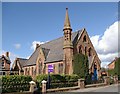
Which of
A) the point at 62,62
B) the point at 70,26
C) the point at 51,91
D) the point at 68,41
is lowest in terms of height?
the point at 51,91

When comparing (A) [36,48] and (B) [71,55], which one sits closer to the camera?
(B) [71,55]

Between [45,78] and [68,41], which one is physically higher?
[68,41]

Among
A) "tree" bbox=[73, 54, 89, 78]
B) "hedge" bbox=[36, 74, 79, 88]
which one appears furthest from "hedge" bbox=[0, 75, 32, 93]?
"tree" bbox=[73, 54, 89, 78]

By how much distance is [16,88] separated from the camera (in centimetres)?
2483

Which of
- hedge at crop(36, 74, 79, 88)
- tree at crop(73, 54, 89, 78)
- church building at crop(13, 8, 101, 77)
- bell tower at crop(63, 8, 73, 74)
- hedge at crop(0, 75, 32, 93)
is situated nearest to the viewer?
hedge at crop(0, 75, 32, 93)

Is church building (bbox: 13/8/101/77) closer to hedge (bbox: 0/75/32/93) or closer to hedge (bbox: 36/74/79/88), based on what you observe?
hedge (bbox: 36/74/79/88)

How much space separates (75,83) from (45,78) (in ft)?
20.0

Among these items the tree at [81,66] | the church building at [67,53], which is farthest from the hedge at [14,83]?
the church building at [67,53]

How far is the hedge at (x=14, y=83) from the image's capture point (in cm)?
2381

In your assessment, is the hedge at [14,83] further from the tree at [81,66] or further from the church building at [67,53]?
the church building at [67,53]

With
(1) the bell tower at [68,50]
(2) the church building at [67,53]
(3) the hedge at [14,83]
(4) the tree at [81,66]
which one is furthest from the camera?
(2) the church building at [67,53]

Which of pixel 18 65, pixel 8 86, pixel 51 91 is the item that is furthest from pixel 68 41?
pixel 18 65

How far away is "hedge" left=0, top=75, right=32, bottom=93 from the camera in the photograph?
2381cm

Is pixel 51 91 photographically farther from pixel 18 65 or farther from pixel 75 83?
pixel 18 65
